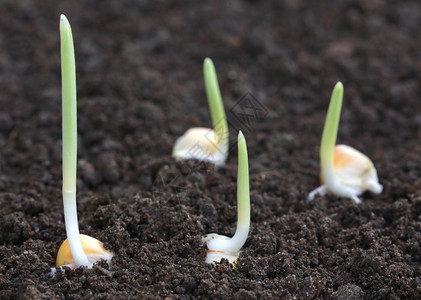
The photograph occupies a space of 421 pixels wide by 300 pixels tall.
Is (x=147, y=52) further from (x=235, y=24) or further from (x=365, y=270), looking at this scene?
(x=365, y=270)

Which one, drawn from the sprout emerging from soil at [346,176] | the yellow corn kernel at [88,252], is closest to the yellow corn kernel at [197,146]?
the sprout emerging from soil at [346,176]

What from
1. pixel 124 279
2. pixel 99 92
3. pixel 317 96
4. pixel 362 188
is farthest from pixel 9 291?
pixel 317 96

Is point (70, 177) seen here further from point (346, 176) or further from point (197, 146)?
point (346, 176)

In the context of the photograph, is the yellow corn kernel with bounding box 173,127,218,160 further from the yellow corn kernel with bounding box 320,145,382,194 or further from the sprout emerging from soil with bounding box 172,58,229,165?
the yellow corn kernel with bounding box 320,145,382,194

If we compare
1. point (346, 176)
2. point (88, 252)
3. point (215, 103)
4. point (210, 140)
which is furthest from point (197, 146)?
point (88, 252)

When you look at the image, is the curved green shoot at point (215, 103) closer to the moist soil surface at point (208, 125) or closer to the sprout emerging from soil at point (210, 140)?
the sprout emerging from soil at point (210, 140)

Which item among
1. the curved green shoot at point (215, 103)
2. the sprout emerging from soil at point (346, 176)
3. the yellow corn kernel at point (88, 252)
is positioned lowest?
the yellow corn kernel at point (88, 252)
